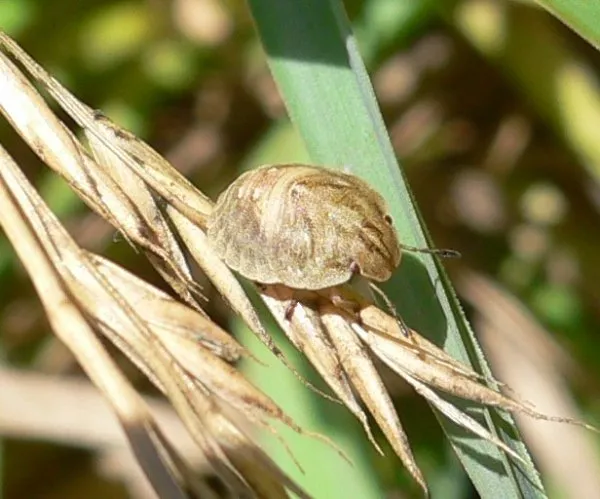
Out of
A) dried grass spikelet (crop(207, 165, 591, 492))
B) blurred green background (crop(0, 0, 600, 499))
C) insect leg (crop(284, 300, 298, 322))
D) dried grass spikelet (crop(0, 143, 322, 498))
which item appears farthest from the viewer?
blurred green background (crop(0, 0, 600, 499))

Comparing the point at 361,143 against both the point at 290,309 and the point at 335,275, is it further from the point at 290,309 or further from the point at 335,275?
the point at 290,309

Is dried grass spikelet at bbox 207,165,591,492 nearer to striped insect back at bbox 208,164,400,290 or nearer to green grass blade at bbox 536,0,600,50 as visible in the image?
striped insect back at bbox 208,164,400,290

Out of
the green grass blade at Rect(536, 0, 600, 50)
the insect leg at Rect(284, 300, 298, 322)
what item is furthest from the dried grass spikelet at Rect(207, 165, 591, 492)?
the green grass blade at Rect(536, 0, 600, 50)

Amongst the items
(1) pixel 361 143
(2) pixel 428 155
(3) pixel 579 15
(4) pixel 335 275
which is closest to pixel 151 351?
(4) pixel 335 275

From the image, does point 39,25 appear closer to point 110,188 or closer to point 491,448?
point 110,188

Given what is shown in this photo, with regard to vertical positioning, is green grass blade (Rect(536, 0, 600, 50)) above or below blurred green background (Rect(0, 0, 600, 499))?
above

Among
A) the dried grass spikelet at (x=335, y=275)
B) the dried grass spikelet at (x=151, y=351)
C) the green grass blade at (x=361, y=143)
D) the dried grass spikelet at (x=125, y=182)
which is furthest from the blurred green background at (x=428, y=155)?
the dried grass spikelet at (x=151, y=351)

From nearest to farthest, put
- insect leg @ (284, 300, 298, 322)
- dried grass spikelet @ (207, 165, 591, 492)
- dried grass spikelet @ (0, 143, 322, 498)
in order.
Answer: dried grass spikelet @ (0, 143, 322, 498)
dried grass spikelet @ (207, 165, 591, 492)
insect leg @ (284, 300, 298, 322)

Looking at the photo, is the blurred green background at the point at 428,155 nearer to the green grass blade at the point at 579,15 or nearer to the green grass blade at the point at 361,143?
the green grass blade at the point at 361,143
